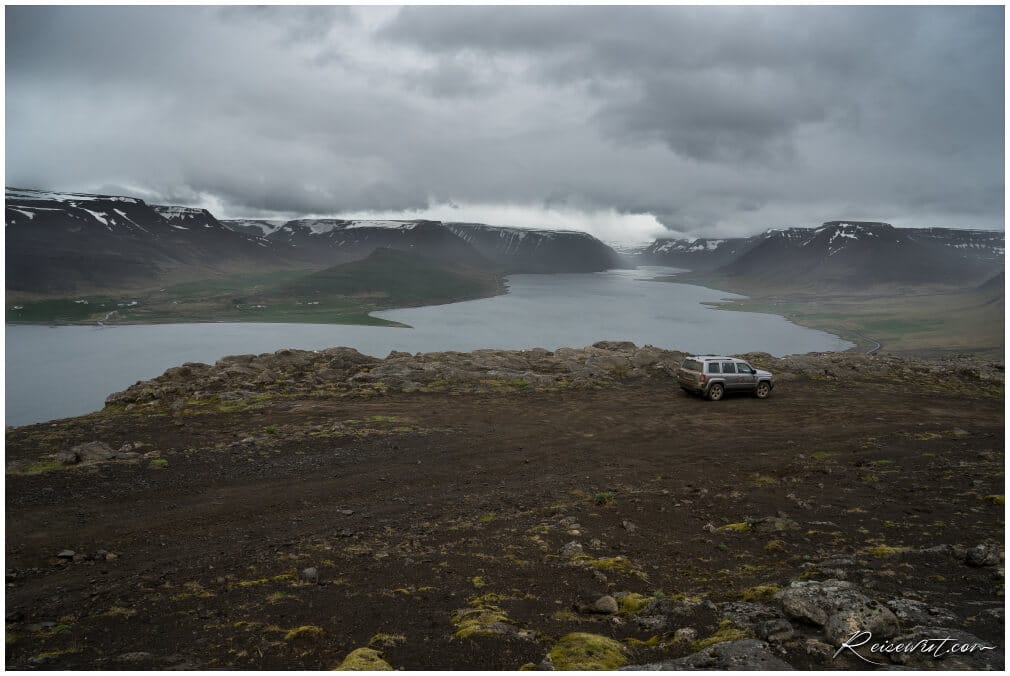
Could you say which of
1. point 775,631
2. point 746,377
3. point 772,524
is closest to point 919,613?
point 775,631

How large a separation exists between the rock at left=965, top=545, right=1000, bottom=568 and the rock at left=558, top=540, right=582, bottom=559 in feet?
19.6

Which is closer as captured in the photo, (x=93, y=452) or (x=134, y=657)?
(x=134, y=657)

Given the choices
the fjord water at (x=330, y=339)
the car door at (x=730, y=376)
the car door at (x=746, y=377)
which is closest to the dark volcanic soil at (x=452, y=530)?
the car door at (x=730, y=376)

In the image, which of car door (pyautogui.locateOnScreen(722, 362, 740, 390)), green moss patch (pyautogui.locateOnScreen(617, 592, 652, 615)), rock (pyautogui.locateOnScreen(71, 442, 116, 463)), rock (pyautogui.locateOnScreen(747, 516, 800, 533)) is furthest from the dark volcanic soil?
car door (pyautogui.locateOnScreen(722, 362, 740, 390))

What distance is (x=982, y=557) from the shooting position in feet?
26.6

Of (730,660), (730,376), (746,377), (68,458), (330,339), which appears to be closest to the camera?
(730,660)

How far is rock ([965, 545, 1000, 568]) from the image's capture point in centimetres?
806

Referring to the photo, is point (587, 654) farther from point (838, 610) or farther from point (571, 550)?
point (571, 550)

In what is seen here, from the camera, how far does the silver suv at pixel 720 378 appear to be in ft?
79.1

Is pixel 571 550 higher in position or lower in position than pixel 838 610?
lower

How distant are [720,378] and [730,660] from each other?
19954 mm

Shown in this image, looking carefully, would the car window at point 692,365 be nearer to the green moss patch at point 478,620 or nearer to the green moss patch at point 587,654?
the green moss patch at point 478,620

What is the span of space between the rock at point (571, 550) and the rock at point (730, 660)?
3.50 m

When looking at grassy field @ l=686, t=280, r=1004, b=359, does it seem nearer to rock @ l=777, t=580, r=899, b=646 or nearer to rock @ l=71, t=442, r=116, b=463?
rock @ l=777, t=580, r=899, b=646
